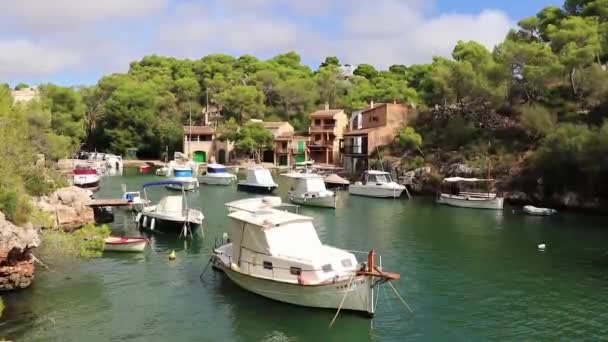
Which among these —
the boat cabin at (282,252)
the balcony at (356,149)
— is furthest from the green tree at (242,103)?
the boat cabin at (282,252)

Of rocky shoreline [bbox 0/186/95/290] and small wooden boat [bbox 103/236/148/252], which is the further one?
small wooden boat [bbox 103/236/148/252]

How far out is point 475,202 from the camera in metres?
56.4

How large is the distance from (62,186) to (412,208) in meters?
33.1

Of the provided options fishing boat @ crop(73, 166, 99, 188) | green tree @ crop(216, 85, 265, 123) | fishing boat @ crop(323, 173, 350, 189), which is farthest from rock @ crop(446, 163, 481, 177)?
green tree @ crop(216, 85, 265, 123)

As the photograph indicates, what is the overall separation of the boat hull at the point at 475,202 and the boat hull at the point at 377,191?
21.2 ft

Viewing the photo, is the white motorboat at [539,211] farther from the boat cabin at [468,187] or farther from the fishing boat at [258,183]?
the fishing boat at [258,183]

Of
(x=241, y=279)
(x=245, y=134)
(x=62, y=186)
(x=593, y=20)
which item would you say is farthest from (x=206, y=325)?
(x=245, y=134)

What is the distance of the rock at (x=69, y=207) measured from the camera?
39.9m

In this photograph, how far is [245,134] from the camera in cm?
10250

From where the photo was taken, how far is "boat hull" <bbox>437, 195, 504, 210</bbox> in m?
55.2

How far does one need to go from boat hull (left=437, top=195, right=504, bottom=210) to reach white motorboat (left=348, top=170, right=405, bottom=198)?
6.66 meters

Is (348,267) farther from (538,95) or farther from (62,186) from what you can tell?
(538,95)

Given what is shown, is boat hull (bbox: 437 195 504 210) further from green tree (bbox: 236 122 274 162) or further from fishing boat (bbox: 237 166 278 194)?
green tree (bbox: 236 122 274 162)

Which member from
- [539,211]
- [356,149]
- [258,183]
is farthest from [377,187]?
[356,149]
